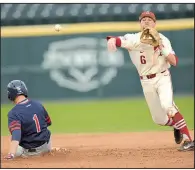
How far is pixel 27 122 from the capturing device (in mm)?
5590

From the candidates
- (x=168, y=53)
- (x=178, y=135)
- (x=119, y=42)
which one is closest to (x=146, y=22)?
(x=119, y=42)

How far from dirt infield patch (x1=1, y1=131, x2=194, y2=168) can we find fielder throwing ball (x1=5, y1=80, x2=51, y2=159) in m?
0.14

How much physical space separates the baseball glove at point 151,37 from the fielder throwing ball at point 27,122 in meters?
1.28

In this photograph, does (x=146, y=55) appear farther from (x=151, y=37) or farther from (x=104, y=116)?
(x=104, y=116)

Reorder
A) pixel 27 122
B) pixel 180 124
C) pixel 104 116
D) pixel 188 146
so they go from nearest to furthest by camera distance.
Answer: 1. pixel 27 122
2. pixel 188 146
3. pixel 180 124
4. pixel 104 116

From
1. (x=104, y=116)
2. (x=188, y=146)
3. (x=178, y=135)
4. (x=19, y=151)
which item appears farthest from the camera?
(x=104, y=116)

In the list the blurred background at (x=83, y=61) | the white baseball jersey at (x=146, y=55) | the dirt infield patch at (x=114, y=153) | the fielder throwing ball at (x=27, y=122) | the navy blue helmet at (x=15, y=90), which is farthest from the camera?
the blurred background at (x=83, y=61)

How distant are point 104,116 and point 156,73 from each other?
4.77 meters

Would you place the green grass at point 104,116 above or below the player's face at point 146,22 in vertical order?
below

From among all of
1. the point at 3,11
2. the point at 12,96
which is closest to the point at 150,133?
the point at 12,96

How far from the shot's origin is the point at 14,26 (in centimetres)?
1404

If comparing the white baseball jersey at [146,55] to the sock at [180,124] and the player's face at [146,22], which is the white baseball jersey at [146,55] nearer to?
the player's face at [146,22]

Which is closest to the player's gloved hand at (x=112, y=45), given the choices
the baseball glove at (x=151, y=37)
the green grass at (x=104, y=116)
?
the baseball glove at (x=151, y=37)

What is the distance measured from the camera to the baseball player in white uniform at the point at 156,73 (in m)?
5.93
